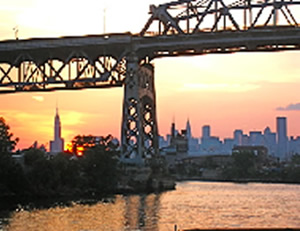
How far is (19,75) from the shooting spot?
101 m

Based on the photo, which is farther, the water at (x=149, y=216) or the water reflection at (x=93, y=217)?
the water at (x=149, y=216)

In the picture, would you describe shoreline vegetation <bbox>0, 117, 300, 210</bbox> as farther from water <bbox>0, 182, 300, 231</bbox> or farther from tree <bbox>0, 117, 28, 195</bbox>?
water <bbox>0, 182, 300, 231</bbox>

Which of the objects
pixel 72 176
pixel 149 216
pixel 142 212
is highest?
pixel 72 176

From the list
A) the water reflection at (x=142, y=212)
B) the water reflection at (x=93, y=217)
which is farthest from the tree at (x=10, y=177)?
the water reflection at (x=142, y=212)

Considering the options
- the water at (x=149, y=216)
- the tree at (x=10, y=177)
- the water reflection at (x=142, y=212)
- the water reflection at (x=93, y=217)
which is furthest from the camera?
the tree at (x=10, y=177)

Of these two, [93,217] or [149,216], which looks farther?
[149,216]

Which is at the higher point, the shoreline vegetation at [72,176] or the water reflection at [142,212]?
the shoreline vegetation at [72,176]

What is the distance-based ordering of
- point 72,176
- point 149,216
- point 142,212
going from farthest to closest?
point 72,176
point 142,212
point 149,216

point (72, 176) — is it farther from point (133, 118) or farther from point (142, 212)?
point (142, 212)

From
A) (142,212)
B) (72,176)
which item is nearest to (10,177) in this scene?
(72,176)

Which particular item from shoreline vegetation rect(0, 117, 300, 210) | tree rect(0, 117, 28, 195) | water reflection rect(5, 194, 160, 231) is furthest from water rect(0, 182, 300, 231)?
tree rect(0, 117, 28, 195)

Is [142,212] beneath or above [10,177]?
beneath

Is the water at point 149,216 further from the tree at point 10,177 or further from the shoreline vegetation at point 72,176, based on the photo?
the tree at point 10,177

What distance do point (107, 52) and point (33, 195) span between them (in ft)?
73.6
